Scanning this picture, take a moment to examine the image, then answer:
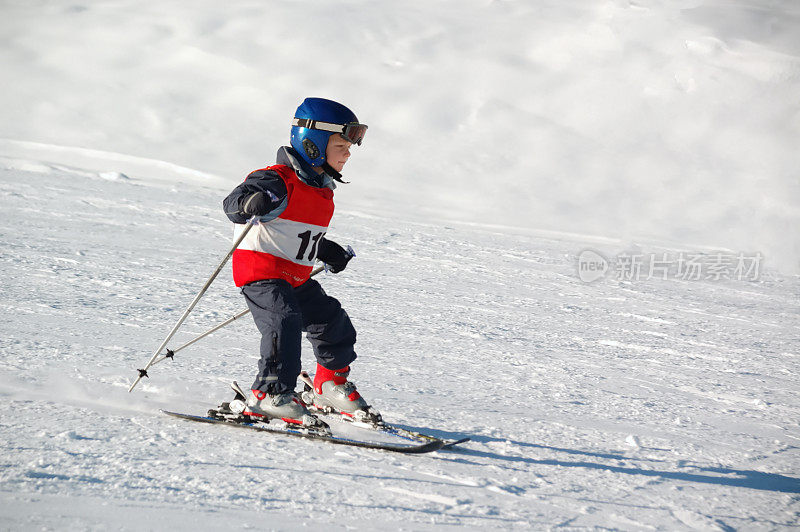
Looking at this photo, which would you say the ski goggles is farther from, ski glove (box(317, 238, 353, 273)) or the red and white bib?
ski glove (box(317, 238, 353, 273))

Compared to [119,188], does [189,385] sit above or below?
below

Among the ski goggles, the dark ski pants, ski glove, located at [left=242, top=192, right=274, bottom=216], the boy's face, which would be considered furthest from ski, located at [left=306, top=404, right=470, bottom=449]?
the ski goggles

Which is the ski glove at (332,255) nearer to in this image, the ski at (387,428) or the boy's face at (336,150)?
the boy's face at (336,150)

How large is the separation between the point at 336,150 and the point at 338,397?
126 cm

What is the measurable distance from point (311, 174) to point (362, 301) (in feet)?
10.9

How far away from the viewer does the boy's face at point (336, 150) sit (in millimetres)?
3025

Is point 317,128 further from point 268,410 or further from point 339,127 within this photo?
point 268,410

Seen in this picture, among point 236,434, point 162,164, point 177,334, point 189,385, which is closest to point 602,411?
point 236,434

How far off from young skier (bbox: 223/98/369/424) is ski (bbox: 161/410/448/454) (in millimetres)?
67

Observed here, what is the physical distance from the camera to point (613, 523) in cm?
218

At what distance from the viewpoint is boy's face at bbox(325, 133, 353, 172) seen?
3.03 m

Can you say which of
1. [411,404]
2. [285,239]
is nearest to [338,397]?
[411,404]

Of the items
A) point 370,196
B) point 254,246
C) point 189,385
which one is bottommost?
point 189,385

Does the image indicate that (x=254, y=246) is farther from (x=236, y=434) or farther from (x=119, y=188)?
(x=119, y=188)
